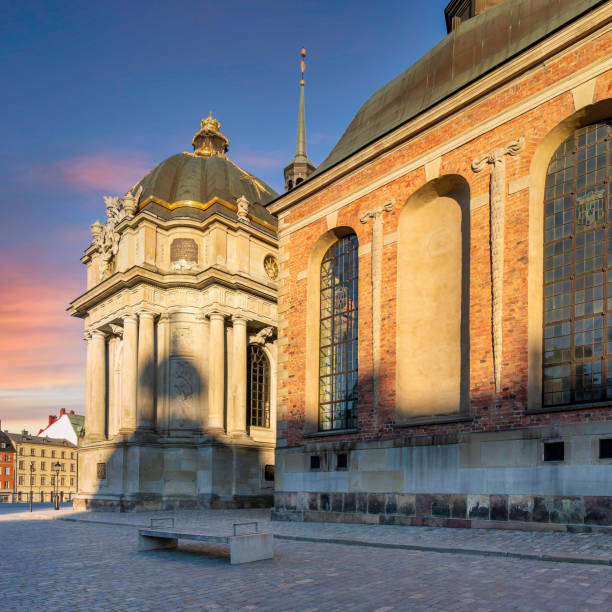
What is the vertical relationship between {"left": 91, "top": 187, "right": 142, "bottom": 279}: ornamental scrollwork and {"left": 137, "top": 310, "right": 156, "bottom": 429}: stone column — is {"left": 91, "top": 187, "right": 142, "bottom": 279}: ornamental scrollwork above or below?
above

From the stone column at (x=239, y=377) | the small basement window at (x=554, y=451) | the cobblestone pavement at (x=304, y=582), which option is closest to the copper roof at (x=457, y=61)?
the small basement window at (x=554, y=451)

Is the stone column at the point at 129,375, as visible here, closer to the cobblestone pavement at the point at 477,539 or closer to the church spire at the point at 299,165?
the church spire at the point at 299,165

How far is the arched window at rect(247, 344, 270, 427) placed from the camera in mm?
36844

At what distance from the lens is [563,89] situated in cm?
1467

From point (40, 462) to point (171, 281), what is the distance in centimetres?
7799

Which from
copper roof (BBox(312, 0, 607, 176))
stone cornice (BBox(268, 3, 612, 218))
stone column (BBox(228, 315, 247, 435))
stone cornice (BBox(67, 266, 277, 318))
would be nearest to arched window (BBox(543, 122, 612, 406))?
stone cornice (BBox(268, 3, 612, 218))

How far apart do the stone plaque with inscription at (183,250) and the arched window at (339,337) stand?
51.6 ft

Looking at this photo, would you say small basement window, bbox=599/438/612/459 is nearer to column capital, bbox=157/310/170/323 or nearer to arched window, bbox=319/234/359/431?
arched window, bbox=319/234/359/431

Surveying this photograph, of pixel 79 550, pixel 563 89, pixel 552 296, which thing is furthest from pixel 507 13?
pixel 79 550

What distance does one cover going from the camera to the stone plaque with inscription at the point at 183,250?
3531cm

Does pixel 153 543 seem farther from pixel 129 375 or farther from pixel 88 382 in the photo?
pixel 88 382

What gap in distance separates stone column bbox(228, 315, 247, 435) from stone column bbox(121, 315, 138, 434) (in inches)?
208

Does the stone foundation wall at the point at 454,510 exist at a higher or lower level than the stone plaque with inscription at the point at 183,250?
lower

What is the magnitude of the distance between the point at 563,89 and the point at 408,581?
12.0 meters
